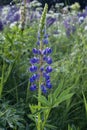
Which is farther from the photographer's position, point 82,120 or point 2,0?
point 2,0

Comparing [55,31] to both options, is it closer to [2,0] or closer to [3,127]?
[3,127]

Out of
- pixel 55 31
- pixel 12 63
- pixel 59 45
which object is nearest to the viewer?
pixel 12 63

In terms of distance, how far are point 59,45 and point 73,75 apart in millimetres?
1453

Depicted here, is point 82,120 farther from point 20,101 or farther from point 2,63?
point 2,63

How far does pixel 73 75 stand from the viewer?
99.0 inches

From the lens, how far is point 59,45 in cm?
394

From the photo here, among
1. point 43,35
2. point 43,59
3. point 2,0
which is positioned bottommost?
point 2,0

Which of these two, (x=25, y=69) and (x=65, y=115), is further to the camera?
(x=25, y=69)

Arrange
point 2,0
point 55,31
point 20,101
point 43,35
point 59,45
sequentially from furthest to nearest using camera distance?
point 2,0 < point 55,31 < point 59,45 < point 20,101 < point 43,35

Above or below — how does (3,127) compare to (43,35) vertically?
below

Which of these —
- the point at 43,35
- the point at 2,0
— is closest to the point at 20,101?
the point at 43,35

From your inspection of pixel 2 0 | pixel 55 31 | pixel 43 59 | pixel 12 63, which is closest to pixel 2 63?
pixel 12 63

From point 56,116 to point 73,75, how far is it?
16.7 inches

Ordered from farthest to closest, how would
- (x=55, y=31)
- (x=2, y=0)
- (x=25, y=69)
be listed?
(x=2, y=0) < (x=55, y=31) < (x=25, y=69)
